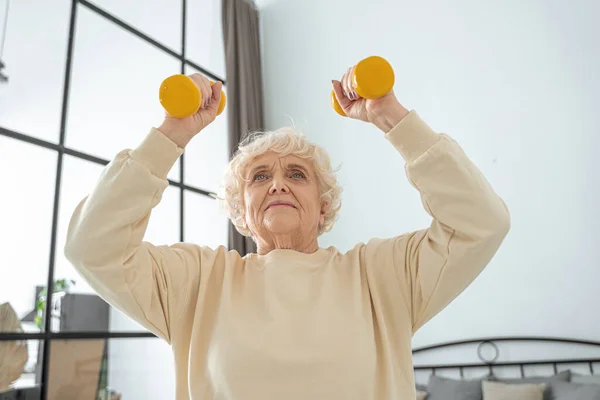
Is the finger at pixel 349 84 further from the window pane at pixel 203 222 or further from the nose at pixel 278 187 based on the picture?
the window pane at pixel 203 222

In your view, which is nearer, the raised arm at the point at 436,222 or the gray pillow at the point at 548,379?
the raised arm at the point at 436,222

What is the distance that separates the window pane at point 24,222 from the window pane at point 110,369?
0.94ft

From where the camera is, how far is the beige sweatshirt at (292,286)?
913 mm

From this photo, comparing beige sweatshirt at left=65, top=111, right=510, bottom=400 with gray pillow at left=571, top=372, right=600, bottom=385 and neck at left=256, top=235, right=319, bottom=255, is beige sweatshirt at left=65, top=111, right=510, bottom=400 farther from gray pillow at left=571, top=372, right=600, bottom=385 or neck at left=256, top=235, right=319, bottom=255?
gray pillow at left=571, top=372, right=600, bottom=385

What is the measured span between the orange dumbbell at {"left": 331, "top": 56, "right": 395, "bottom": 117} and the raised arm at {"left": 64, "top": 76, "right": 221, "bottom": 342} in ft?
0.95

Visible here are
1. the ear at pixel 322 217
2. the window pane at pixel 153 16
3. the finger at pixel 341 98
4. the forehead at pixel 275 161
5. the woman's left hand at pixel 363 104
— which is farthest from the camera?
the window pane at pixel 153 16

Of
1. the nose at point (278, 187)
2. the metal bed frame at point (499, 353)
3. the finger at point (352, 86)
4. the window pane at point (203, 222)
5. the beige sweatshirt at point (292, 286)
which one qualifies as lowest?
the metal bed frame at point (499, 353)

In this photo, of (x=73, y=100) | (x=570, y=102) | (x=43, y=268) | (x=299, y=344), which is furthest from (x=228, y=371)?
(x=570, y=102)

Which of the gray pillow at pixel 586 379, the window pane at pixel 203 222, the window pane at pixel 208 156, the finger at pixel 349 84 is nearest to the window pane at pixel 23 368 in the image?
the window pane at pixel 203 222

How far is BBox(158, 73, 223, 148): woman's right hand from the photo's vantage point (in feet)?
3.24

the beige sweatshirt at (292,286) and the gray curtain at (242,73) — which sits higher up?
the gray curtain at (242,73)

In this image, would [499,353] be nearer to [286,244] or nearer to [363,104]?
[286,244]

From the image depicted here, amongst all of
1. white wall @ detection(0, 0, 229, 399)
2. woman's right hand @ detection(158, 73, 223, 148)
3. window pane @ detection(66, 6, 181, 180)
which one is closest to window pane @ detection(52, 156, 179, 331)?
white wall @ detection(0, 0, 229, 399)

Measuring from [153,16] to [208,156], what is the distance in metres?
0.95
